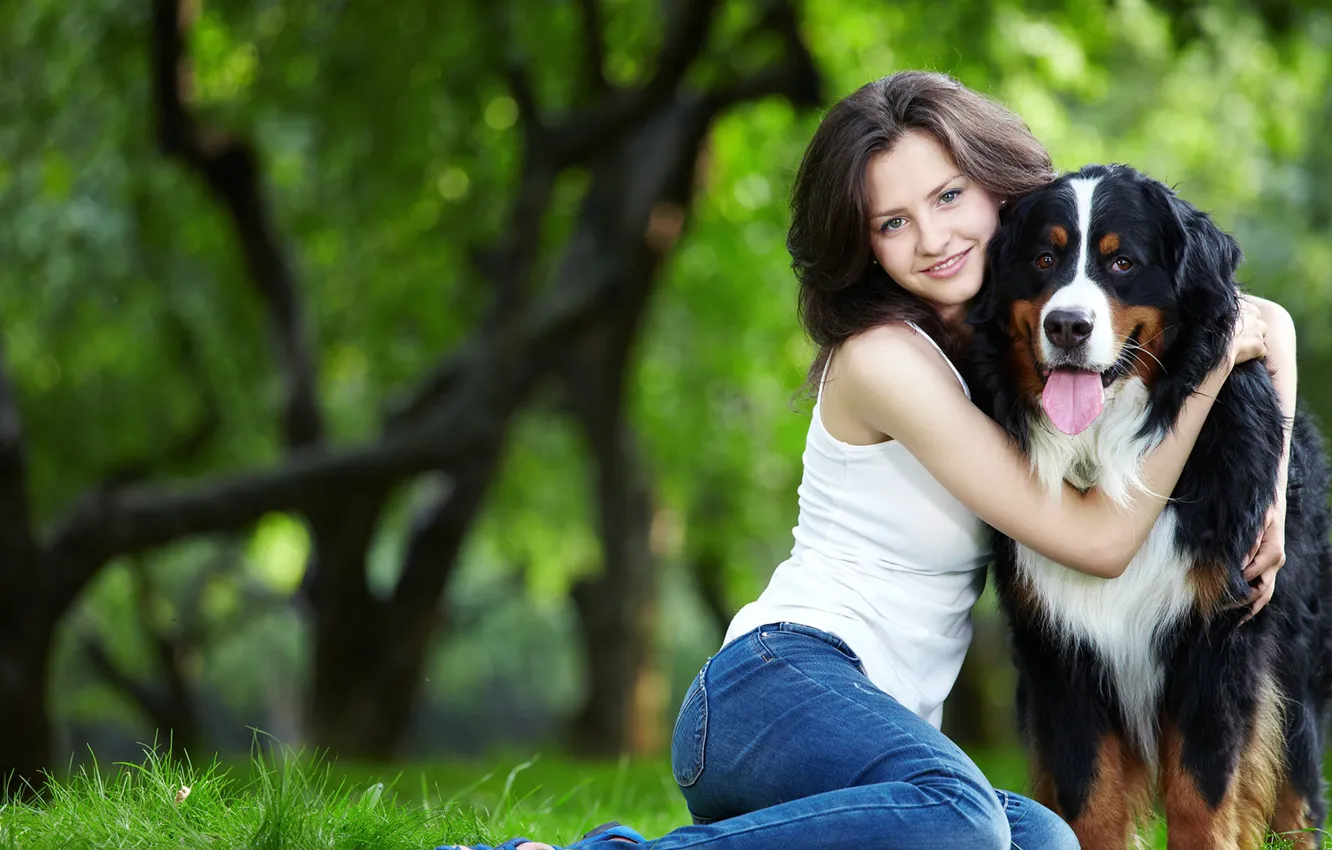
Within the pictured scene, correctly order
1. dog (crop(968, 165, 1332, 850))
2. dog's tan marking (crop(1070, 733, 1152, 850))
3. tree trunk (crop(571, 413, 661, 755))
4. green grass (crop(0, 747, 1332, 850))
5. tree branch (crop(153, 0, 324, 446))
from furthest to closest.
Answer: tree trunk (crop(571, 413, 661, 755)) → tree branch (crop(153, 0, 324, 446)) → dog's tan marking (crop(1070, 733, 1152, 850)) → dog (crop(968, 165, 1332, 850)) → green grass (crop(0, 747, 1332, 850))

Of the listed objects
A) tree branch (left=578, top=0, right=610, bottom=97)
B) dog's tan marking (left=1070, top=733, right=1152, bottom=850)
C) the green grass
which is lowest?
dog's tan marking (left=1070, top=733, right=1152, bottom=850)

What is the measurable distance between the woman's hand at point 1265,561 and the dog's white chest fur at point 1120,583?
112mm

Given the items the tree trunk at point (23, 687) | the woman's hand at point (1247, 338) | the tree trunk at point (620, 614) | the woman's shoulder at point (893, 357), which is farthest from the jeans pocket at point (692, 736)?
the tree trunk at point (620, 614)

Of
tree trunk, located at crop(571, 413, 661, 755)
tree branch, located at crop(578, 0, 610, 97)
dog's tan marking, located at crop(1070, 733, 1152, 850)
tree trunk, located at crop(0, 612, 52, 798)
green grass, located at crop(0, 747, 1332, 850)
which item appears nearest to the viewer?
green grass, located at crop(0, 747, 1332, 850)

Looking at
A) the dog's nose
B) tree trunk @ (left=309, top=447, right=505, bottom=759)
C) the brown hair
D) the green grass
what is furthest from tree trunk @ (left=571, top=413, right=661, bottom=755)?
the dog's nose

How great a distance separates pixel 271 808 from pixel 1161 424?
168cm

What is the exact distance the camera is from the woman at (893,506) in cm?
243

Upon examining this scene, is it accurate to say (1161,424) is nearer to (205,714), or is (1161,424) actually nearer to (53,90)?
(53,90)

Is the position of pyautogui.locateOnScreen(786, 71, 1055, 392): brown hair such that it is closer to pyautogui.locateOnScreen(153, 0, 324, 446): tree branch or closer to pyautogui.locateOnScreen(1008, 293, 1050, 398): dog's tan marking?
pyautogui.locateOnScreen(1008, 293, 1050, 398): dog's tan marking

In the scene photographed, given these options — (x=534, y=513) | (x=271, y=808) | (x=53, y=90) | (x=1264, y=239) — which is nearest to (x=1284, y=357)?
(x=271, y=808)

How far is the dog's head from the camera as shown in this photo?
2447 millimetres

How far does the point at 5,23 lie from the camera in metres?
7.30

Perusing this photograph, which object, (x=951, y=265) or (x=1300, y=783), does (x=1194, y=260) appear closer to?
(x=951, y=265)

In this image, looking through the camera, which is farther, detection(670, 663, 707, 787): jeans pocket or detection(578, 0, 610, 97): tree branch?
detection(578, 0, 610, 97): tree branch
